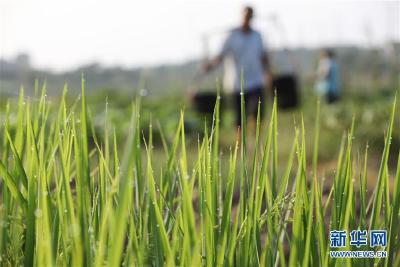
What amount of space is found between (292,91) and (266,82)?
2.24m

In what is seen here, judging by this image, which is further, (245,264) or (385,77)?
(385,77)

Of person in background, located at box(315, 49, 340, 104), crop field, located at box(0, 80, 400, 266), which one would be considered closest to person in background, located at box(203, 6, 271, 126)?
crop field, located at box(0, 80, 400, 266)

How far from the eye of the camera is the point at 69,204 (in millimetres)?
1049

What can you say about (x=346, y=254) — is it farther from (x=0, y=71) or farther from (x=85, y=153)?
(x=0, y=71)

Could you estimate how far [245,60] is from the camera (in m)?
5.81

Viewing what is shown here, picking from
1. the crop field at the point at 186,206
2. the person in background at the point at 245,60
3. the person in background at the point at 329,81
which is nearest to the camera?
the crop field at the point at 186,206

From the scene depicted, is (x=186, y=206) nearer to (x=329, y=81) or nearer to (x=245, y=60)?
(x=245, y=60)

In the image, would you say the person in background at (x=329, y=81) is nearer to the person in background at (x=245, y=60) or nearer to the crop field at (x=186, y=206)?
the person in background at (x=245, y=60)

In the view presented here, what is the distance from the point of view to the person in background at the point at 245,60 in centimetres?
576

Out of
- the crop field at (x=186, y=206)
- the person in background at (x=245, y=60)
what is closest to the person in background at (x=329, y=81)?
the person in background at (x=245, y=60)

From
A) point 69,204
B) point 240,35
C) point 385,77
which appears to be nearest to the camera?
point 69,204

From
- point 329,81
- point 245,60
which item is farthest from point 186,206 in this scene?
point 329,81

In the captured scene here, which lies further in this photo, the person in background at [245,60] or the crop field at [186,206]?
the person in background at [245,60]

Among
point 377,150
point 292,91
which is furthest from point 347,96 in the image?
point 377,150
